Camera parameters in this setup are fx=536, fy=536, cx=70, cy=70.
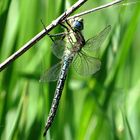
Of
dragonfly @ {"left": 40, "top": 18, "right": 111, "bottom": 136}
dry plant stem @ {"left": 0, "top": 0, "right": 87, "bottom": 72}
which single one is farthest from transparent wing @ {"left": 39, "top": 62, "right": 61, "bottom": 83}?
dry plant stem @ {"left": 0, "top": 0, "right": 87, "bottom": 72}

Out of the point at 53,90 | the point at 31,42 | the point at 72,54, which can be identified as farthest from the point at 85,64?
the point at 31,42

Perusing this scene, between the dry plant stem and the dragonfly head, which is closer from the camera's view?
the dry plant stem

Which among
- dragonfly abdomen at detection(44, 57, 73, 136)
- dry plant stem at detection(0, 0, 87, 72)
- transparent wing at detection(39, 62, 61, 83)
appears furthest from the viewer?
transparent wing at detection(39, 62, 61, 83)

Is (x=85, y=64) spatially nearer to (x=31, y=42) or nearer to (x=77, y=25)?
(x=77, y=25)

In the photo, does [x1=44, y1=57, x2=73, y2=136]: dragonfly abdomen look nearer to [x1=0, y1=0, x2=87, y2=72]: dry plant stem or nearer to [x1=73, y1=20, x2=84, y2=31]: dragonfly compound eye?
[x1=73, y1=20, x2=84, y2=31]: dragonfly compound eye

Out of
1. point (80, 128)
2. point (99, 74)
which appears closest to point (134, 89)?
point (99, 74)

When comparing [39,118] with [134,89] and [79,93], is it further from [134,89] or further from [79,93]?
[79,93]
